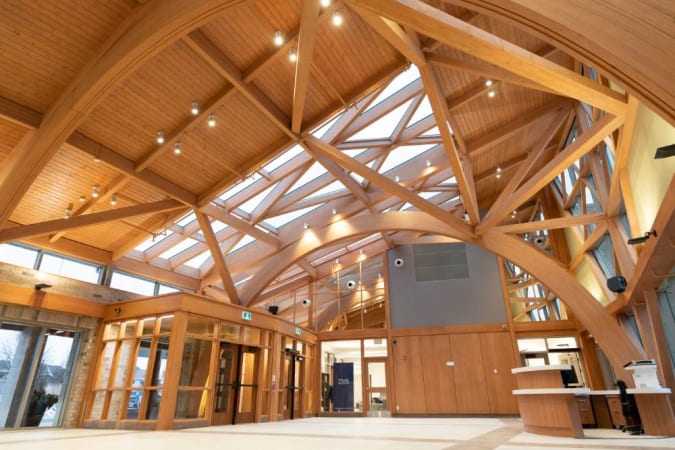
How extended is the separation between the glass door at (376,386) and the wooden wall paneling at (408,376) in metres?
0.50

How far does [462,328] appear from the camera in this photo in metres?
13.6

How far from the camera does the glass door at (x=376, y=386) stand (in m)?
13.7

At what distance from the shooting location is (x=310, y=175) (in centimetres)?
1100

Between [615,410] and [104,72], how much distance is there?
10.6 metres

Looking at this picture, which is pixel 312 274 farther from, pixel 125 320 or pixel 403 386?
pixel 125 320

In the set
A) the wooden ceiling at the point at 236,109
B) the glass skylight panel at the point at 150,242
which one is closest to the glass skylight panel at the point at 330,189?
the wooden ceiling at the point at 236,109

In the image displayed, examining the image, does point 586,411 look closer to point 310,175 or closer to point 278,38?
point 310,175

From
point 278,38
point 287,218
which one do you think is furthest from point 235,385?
point 278,38

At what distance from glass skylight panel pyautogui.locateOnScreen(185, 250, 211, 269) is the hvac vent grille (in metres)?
7.56

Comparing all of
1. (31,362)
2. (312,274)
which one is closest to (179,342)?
(31,362)

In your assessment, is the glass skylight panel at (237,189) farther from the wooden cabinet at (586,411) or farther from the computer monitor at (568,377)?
the wooden cabinet at (586,411)

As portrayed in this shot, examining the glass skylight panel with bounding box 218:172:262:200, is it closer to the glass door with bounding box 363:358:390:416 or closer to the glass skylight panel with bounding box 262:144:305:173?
the glass skylight panel with bounding box 262:144:305:173

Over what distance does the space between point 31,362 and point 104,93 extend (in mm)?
6928

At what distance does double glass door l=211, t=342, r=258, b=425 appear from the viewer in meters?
9.65
